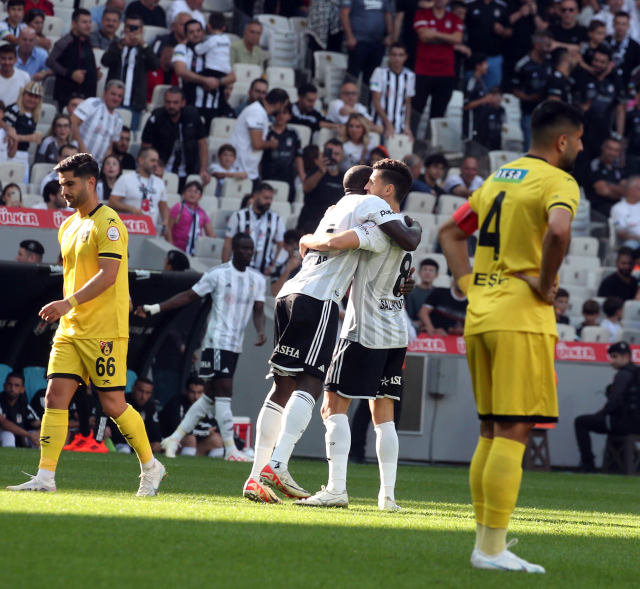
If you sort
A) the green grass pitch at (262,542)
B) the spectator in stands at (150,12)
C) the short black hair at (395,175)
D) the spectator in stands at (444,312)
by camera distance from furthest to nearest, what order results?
the spectator in stands at (150,12)
the spectator in stands at (444,312)
the short black hair at (395,175)
the green grass pitch at (262,542)

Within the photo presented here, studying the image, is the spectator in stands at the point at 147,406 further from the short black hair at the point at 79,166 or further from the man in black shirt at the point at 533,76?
the man in black shirt at the point at 533,76

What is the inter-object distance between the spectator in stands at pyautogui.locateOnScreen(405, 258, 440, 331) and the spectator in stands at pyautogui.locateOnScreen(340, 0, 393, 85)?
18.3 feet

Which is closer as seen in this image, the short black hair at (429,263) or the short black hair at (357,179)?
the short black hair at (357,179)

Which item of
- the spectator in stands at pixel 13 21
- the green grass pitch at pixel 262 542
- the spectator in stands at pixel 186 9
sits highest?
the spectator in stands at pixel 186 9

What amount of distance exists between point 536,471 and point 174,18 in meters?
9.22

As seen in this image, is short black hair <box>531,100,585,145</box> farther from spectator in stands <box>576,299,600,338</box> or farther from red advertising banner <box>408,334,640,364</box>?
spectator in stands <box>576,299,600,338</box>

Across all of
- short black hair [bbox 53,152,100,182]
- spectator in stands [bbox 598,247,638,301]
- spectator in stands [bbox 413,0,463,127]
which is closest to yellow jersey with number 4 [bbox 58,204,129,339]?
short black hair [bbox 53,152,100,182]

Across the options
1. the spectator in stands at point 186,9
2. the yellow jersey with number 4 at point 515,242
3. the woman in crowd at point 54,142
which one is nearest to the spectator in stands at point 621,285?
the spectator in stands at point 186,9

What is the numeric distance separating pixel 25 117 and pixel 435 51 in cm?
796

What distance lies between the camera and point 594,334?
1692 cm

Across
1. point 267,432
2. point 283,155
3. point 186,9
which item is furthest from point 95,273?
point 186,9

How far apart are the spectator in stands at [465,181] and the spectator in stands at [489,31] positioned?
10.5ft

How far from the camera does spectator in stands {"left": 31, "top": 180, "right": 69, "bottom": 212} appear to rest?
13484 mm

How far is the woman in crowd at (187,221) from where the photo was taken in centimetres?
1505
